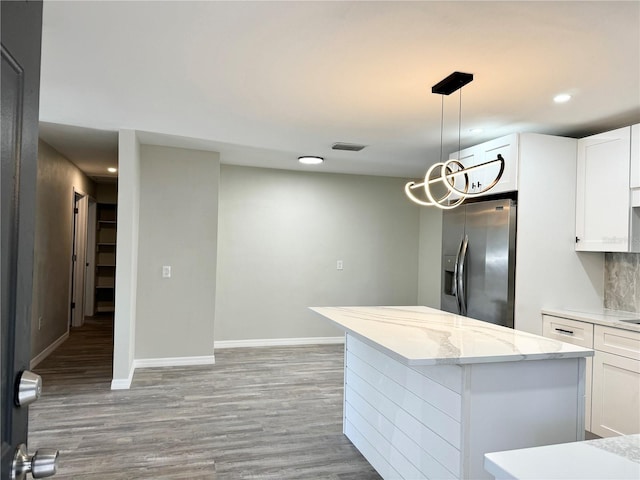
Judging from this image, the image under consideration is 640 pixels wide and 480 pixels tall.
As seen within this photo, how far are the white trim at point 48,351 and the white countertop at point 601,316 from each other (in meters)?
4.80

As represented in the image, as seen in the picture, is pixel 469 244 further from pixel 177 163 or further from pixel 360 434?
pixel 177 163

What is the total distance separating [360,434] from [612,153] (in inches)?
111

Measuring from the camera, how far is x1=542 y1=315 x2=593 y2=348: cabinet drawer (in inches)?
126

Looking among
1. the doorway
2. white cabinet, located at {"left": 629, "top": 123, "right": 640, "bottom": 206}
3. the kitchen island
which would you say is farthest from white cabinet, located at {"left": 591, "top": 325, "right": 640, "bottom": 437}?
the doorway

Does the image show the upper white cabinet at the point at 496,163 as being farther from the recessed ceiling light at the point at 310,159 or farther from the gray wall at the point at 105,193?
the gray wall at the point at 105,193

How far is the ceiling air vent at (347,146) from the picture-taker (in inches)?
176

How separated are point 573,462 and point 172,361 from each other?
4488 millimetres

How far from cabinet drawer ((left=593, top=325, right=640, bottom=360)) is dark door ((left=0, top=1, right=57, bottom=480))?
3289mm

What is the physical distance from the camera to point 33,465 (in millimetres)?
803

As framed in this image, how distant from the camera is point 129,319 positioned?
13.3 feet

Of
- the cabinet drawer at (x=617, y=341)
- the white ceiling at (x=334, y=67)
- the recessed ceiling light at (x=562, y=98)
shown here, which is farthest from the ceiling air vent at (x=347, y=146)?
the cabinet drawer at (x=617, y=341)

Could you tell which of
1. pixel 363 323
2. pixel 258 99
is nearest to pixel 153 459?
pixel 363 323

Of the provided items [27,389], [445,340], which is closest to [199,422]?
[445,340]

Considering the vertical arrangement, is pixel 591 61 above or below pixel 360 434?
above
